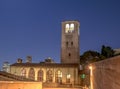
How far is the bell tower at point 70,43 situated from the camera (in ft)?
164

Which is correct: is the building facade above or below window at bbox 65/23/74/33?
below

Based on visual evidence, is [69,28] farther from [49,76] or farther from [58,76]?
[49,76]

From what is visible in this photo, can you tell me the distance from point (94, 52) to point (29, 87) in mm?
42785

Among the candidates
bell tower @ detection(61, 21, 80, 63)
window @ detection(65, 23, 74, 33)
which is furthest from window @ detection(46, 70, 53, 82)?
window @ detection(65, 23, 74, 33)

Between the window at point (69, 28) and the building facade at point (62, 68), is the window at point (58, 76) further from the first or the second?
the window at point (69, 28)

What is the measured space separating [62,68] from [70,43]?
9251 millimetres

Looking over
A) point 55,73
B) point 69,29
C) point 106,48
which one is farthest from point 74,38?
point 55,73

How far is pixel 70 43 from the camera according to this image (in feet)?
167

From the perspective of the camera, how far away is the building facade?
42406 mm

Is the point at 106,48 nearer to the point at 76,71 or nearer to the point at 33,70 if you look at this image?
the point at 76,71

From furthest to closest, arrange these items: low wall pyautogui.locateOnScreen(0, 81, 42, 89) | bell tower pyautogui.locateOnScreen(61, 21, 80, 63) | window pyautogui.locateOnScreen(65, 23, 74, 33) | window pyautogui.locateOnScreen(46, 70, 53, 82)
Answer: window pyautogui.locateOnScreen(65, 23, 74, 33) < bell tower pyautogui.locateOnScreen(61, 21, 80, 63) < window pyautogui.locateOnScreen(46, 70, 53, 82) < low wall pyautogui.locateOnScreen(0, 81, 42, 89)

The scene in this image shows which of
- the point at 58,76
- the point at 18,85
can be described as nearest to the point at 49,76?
the point at 58,76

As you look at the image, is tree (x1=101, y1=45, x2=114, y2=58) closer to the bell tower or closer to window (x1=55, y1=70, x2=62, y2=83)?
the bell tower

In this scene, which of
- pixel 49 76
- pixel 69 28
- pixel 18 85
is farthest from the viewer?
pixel 69 28
